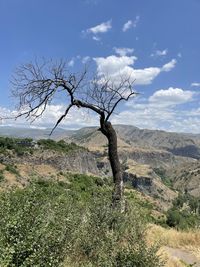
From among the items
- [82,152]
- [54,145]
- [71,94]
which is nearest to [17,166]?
[54,145]

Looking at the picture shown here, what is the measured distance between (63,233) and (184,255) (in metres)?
4.80

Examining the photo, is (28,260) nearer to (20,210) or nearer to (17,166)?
(20,210)

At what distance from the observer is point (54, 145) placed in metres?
107

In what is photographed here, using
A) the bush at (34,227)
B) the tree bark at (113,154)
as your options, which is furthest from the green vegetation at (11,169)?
the bush at (34,227)

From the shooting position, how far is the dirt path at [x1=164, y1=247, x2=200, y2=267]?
10556mm

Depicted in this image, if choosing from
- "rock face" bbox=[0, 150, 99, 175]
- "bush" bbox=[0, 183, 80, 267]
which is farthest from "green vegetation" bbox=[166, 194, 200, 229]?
"rock face" bbox=[0, 150, 99, 175]

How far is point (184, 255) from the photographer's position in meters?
11.2

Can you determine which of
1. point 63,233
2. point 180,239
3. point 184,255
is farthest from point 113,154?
point 63,233

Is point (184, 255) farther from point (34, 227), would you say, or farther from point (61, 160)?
point (61, 160)

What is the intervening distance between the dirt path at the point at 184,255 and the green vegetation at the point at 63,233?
4.21 ft

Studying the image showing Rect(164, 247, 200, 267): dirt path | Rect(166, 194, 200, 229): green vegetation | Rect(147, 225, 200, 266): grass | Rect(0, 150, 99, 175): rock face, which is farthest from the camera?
Rect(0, 150, 99, 175): rock face

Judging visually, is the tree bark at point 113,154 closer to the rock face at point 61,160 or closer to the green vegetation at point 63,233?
the green vegetation at point 63,233

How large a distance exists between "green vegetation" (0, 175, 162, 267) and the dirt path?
1.28m

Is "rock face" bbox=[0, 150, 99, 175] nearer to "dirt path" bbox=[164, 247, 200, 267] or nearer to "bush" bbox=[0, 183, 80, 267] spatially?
"dirt path" bbox=[164, 247, 200, 267]
